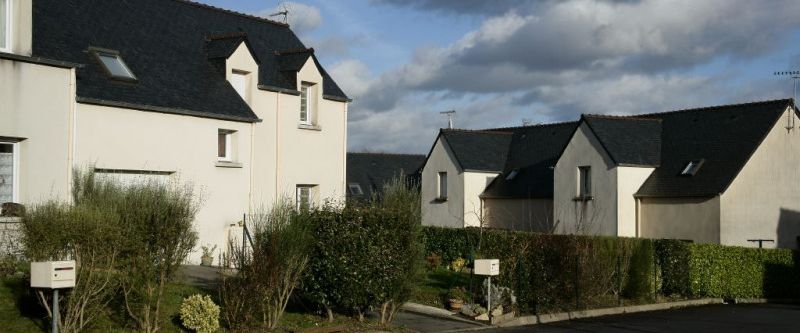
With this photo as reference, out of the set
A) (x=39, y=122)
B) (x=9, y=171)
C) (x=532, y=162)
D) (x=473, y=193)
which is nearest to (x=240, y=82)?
(x=39, y=122)

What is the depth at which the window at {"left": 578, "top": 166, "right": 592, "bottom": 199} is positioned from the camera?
37344 mm

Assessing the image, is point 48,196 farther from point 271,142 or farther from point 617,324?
point 617,324

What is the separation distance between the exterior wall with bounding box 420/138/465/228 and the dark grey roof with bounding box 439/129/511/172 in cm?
44

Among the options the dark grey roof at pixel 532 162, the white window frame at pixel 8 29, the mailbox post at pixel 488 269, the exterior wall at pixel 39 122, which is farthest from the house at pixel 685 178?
the white window frame at pixel 8 29

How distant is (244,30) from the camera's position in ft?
94.3

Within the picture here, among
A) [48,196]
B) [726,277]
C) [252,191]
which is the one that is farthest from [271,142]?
[726,277]

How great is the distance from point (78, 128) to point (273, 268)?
26.4 feet

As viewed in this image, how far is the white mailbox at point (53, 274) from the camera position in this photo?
11492 mm

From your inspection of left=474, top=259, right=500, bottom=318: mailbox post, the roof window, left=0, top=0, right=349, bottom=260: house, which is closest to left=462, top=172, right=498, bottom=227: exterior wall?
the roof window

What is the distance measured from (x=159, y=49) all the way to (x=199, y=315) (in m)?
12.6

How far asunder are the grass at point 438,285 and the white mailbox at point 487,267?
3.68ft

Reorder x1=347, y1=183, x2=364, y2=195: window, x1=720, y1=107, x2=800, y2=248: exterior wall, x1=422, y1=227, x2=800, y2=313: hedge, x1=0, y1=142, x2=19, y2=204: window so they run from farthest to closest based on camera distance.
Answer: x1=347, y1=183, x2=364, y2=195: window < x1=720, y1=107, x2=800, y2=248: exterior wall < x1=422, y1=227, x2=800, y2=313: hedge < x1=0, y1=142, x2=19, y2=204: window

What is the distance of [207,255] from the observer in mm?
22469

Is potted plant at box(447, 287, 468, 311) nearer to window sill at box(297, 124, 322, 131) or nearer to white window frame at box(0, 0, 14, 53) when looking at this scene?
window sill at box(297, 124, 322, 131)
